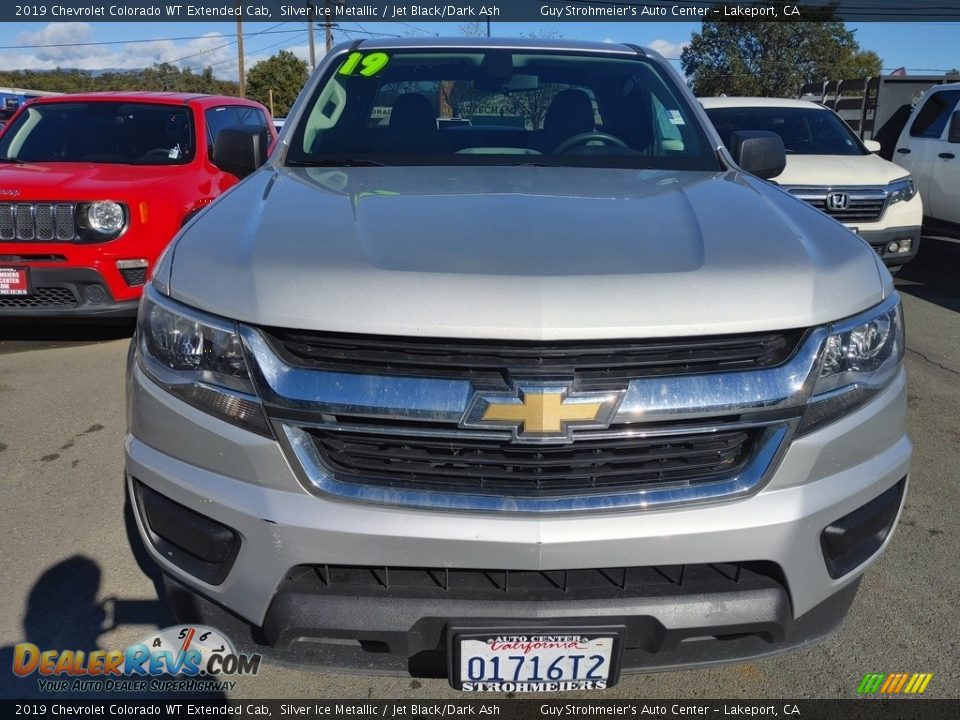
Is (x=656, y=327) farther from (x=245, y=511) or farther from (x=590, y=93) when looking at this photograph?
(x=590, y=93)

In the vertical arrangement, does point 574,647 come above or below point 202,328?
below

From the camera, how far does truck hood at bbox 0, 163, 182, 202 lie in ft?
18.4

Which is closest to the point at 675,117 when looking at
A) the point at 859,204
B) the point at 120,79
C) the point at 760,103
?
the point at 859,204

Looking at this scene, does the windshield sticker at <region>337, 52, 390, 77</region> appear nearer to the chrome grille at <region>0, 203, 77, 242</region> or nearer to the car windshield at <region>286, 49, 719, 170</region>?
the car windshield at <region>286, 49, 719, 170</region>

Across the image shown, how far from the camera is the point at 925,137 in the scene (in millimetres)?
9250

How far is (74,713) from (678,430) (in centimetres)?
182

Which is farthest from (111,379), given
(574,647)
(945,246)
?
(945,246)

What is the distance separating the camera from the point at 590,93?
3.42 m

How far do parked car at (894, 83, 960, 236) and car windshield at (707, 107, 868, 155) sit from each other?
106 cm

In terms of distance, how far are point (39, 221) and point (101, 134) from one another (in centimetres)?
162

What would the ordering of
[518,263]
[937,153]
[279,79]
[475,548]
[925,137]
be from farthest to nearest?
[279,79] < [925,137] < [937,153] < [518,263] < [475,548]

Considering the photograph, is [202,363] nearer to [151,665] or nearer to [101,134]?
[151,665]

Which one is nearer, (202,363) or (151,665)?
(202,363)

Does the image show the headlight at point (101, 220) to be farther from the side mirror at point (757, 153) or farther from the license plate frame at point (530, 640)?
the license plate frame at point (530, 640)
